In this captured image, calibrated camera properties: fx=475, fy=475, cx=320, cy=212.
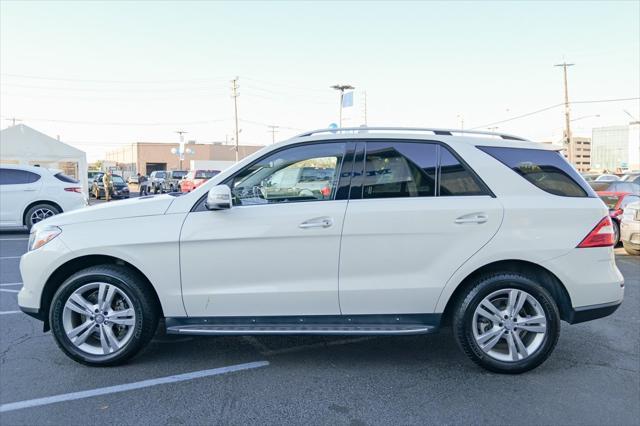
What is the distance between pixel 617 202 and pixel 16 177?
13.9m

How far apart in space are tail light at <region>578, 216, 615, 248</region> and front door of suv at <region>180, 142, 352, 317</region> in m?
1.90

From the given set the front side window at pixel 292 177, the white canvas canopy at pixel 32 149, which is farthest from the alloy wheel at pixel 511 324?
the white canvas canopy at pixel 32 149

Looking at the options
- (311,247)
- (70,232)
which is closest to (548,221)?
(311,247)

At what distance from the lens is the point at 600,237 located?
3.70 metres

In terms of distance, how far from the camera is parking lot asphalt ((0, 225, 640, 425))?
3092 millimetres

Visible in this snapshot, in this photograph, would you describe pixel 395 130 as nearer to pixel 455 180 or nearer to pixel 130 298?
pixel 455 180

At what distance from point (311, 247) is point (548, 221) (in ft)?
6.08

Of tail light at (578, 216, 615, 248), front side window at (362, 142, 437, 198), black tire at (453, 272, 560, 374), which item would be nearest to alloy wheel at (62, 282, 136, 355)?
front side window at (362, 142, 437, 198)

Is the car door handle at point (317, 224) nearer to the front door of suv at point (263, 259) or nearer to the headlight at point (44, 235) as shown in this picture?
the front door of suv at point (263, 259)

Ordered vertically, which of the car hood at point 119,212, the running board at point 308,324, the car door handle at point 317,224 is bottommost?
the running board at point 308,324

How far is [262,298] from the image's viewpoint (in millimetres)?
3652

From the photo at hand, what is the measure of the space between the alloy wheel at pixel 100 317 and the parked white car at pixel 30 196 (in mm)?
8796

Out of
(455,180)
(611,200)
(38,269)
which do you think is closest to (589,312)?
(455,180)

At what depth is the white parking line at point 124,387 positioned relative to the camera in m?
3.22
